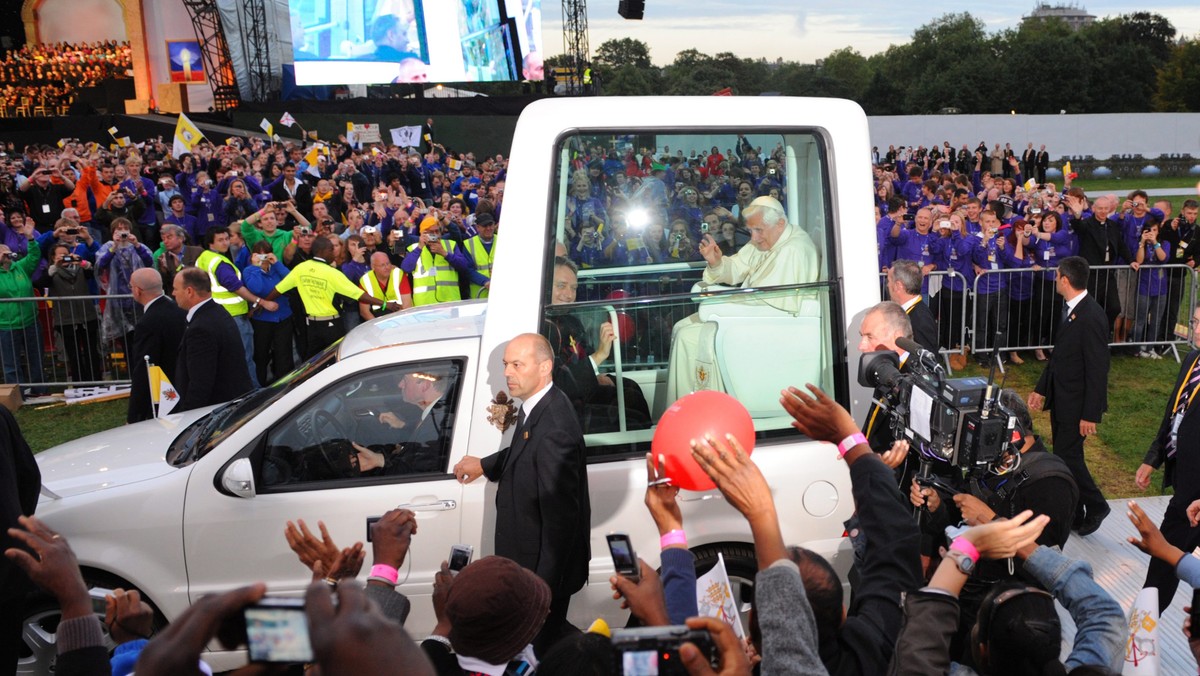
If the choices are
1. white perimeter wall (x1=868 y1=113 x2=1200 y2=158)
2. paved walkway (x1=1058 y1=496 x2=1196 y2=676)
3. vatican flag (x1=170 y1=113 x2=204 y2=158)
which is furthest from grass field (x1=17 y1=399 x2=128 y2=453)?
white perimeter wall (x1=868 y1=113 x2=1200 y2=158)

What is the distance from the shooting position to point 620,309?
4508 millimetres

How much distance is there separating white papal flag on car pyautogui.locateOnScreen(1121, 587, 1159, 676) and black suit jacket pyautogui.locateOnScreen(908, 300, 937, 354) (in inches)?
Result: 132

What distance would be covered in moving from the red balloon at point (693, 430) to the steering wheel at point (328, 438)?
1845 mm

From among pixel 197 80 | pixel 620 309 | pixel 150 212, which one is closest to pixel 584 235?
pixel 620 309

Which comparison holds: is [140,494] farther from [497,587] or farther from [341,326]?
[341,326]

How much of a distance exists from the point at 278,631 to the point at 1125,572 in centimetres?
586

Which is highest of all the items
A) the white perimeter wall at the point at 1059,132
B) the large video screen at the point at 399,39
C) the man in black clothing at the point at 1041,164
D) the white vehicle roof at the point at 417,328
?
the large video screen at the point at 399,39

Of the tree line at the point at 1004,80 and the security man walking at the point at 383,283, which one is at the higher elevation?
the tree line at the point at 1004,80

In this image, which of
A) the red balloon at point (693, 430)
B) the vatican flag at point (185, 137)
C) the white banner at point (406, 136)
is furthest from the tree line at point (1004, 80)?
the red balloon at point (693, 430)

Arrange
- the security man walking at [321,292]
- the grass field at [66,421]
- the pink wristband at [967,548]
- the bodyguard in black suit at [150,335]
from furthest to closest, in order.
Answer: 1. the security man walking at [321,292]
2. the grass field at [66,421]
3. the bodyguard in black suit at [150,335]
4. the pink wristband at [967,548]

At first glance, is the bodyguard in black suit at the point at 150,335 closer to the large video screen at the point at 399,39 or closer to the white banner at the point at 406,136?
the white banner at the point at 406,136

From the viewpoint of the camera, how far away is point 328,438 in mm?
4648

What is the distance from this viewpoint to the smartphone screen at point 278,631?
159 centimetres

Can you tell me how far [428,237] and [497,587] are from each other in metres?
8.35
